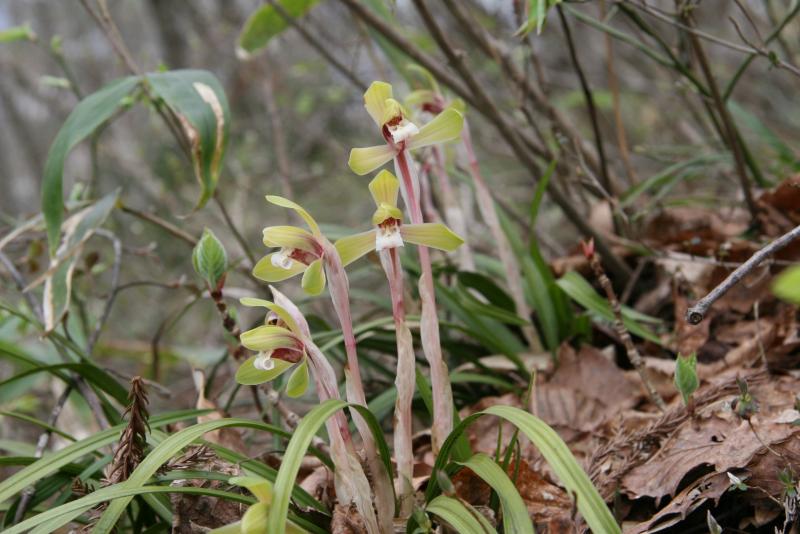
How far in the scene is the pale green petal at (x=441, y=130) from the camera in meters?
1.21

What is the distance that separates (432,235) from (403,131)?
0.20 meters

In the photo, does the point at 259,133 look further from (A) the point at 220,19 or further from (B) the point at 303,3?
(B) the point at 303,3

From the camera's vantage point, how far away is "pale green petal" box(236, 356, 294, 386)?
122 cm

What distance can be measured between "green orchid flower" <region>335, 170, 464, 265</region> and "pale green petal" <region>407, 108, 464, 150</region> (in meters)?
0.09

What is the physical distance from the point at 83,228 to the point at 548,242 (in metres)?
1.91

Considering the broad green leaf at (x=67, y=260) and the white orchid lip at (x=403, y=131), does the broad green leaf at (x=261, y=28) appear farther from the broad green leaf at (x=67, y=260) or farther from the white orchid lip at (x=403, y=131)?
the white orchid lip at (x=403, y=131)

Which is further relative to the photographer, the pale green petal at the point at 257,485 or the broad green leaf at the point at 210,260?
the broad green leaf at the point at 210,260

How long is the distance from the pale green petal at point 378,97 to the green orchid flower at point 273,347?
40cm

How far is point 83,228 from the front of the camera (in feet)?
6.57

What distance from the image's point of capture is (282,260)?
1191mm

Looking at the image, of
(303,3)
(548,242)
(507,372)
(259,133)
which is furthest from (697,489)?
(259,133)

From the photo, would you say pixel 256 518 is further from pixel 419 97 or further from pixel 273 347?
pixel 419 97

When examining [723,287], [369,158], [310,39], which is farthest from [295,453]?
[310,39]

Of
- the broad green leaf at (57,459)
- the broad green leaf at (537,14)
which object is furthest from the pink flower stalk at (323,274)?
the broad green leaf at (537,14)
